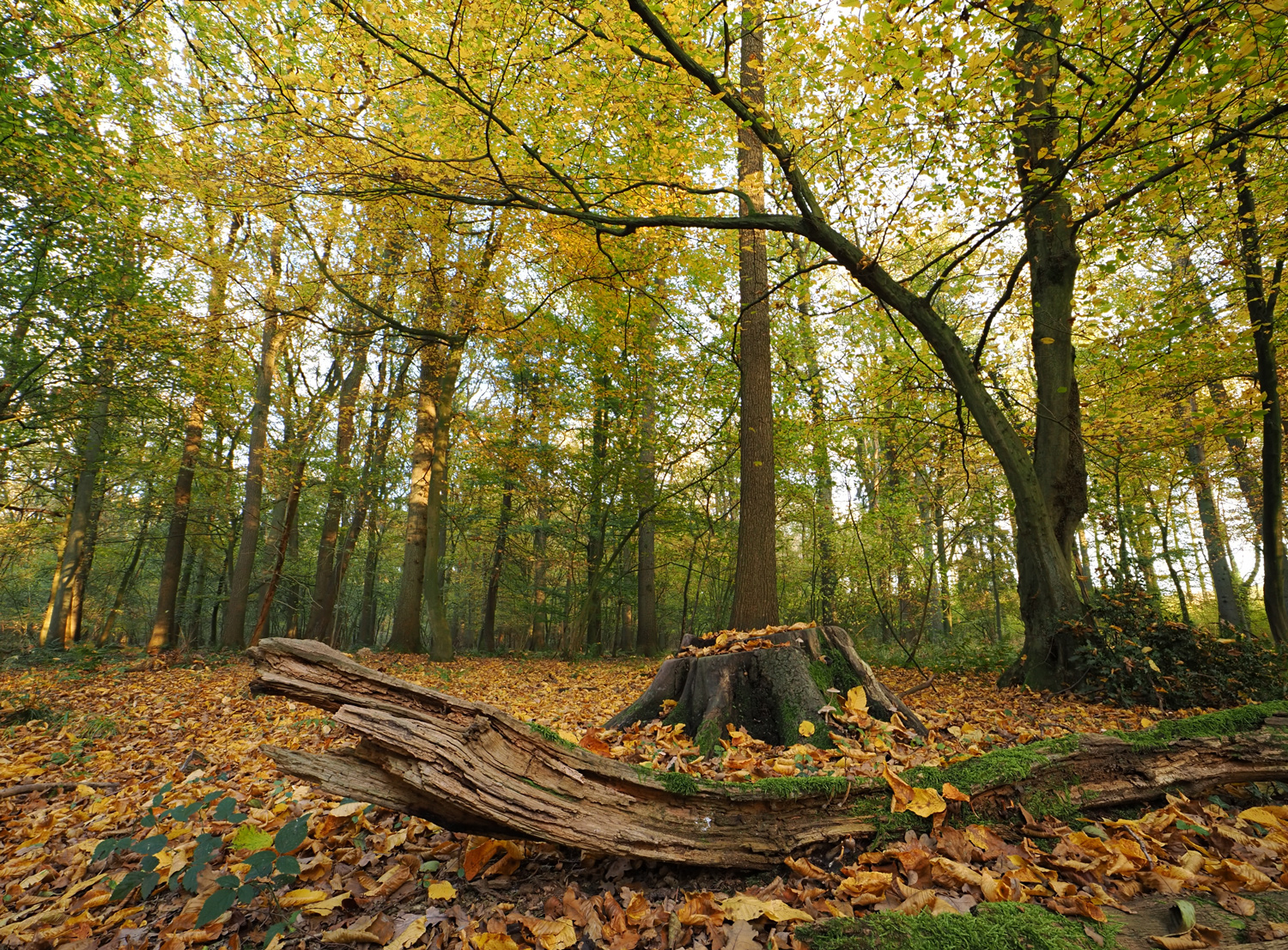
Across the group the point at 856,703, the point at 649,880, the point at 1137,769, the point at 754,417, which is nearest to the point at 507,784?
the point at 649,880

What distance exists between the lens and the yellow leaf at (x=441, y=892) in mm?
2070

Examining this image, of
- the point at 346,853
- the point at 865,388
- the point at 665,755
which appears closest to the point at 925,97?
the point at 865,388

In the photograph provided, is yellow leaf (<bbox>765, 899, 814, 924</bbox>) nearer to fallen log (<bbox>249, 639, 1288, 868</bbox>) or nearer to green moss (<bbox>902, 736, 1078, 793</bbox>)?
fallen log (<bbox>249, 639, 1288, 868</bbox>)

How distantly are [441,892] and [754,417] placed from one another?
6.18 metres

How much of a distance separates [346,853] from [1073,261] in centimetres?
858

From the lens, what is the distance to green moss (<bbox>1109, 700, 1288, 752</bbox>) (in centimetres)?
261

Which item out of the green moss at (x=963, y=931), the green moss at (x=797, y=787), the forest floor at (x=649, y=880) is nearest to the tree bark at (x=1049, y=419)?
the forest floor at (x=649, y=880)

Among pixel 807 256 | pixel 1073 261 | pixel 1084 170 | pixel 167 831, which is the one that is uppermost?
pixel 807 256

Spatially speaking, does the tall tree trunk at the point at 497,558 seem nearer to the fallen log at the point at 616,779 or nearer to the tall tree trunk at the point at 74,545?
the tall tree trunk at the point at 74,545

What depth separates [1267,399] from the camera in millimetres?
7059

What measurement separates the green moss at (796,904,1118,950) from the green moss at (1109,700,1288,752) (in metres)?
1.29

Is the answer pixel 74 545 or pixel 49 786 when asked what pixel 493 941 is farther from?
pixel 74 545

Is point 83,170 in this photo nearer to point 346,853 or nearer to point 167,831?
point 167,831

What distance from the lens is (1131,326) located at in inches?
338
